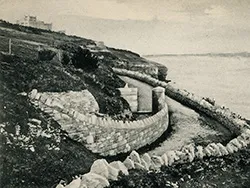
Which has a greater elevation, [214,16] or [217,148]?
[214,16]

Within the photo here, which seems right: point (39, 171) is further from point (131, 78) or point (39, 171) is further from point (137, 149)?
point (131, 78)

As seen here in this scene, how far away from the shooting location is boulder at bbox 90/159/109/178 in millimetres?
3418

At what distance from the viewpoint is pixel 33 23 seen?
3873 mm

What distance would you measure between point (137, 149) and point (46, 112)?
2.35 feet

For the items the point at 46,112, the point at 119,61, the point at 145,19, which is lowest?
the point at 46,112

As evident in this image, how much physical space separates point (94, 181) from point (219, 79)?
53.3 inches

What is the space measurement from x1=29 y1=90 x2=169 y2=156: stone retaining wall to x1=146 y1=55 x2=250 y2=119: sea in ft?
1.87

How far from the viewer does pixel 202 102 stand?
4.09 metres

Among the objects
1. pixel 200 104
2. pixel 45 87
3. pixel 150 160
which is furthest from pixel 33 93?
pixel 200 104

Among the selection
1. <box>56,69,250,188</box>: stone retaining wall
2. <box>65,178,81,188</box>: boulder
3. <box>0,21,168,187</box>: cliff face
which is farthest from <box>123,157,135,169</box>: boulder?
<box>65,178,81,188</box>: boulder

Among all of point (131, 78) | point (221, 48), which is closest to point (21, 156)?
point (131, 78)

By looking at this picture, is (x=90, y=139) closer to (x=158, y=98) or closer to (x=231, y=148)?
(x=158, y=98)

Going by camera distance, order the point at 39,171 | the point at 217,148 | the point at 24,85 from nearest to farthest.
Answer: the point at 39,171 < the point at 24,85 < the point at 217,148

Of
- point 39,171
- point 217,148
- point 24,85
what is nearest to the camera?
point 39,171
